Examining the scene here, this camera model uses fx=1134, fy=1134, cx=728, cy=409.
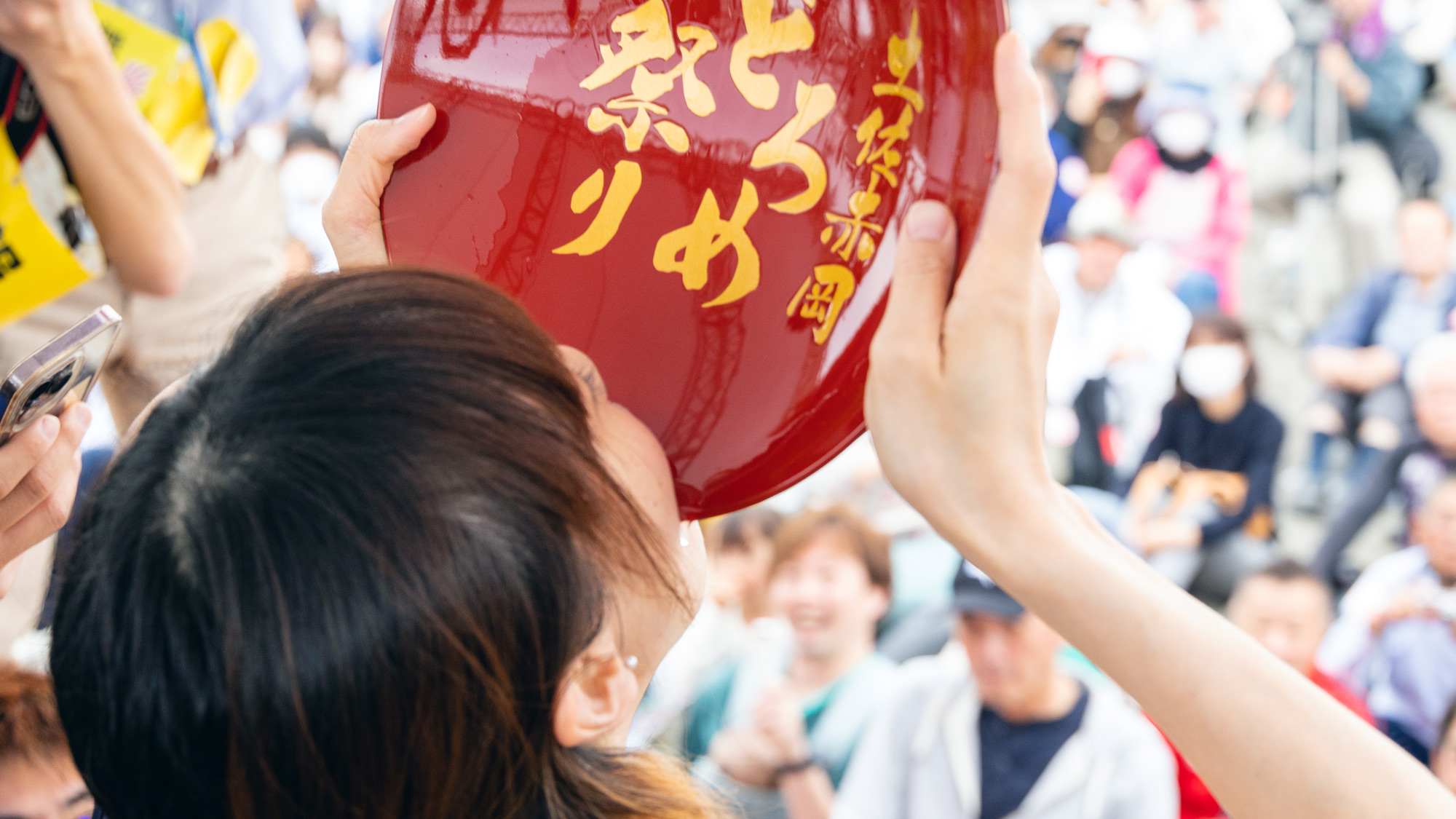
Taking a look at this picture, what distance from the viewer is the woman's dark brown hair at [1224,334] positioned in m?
2.65

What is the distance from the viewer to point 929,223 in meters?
0.49

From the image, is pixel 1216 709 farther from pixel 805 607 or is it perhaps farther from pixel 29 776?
pixel 805 607

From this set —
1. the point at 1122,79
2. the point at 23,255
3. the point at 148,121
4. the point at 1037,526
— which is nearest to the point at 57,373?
the point at 23,255

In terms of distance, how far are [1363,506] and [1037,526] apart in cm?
245

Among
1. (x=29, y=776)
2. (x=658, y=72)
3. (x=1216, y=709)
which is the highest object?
(x=658, y=72)

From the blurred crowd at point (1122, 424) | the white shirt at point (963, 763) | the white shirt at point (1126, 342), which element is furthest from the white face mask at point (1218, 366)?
the white shirt at point (963, 763)

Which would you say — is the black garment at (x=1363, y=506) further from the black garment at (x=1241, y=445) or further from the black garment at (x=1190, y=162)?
the black garment at (x=1190, y=162)

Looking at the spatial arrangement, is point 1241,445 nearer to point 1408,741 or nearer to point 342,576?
point 1408,741

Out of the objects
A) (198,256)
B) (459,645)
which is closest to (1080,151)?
(198,256)

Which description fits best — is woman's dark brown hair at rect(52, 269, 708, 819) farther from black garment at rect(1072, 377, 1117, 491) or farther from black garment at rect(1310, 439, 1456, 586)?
black garment at rect(1072, 377, 1117, 491)

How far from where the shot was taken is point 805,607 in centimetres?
184

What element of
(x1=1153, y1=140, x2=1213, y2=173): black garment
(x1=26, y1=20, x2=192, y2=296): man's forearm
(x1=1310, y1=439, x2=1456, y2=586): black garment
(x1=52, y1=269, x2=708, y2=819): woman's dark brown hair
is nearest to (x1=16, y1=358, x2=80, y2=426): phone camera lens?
(x1=52, y1=269, x2=708, y2=819): woman's dark brown hair

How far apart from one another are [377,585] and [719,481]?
0.75ft

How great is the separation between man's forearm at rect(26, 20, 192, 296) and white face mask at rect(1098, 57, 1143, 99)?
3238 mm
